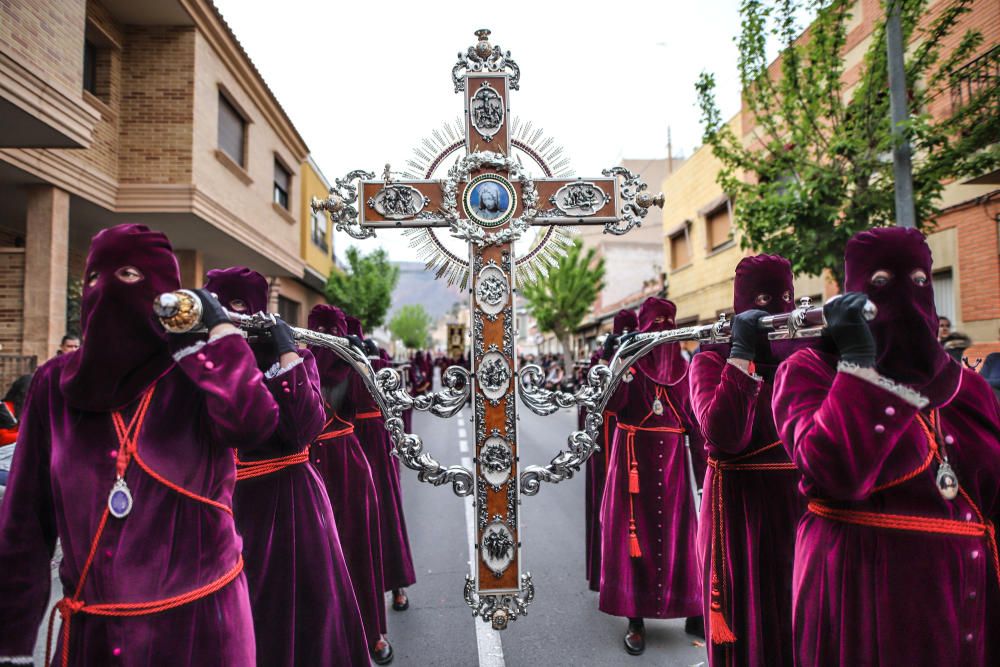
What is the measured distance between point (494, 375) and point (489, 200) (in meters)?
0.87

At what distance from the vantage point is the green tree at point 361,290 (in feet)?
71.3

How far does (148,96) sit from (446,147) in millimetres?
9242

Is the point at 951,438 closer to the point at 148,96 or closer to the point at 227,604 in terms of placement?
the point at 227,604

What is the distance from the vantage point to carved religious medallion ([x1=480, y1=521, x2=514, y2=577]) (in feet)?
9.63

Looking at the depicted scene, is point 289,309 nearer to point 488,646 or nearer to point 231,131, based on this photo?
point 231,131

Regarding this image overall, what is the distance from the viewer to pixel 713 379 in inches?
113

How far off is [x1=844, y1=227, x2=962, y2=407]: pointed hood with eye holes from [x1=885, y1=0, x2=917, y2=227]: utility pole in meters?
5.80

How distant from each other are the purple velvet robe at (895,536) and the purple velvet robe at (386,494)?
Result: 10.2 feet

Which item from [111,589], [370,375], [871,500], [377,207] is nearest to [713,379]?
[871,500]

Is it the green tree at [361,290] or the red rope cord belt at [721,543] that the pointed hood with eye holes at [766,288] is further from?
the green tree at [361,290]

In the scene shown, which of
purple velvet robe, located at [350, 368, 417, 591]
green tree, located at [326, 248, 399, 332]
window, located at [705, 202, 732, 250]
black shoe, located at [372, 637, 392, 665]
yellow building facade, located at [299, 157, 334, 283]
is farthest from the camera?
green tree, located at [326, 248, 399, 332]

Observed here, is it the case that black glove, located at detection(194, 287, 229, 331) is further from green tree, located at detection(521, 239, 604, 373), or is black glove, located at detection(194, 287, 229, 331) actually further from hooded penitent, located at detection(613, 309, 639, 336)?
green tree, located at detection(521, 239, 604, 373)

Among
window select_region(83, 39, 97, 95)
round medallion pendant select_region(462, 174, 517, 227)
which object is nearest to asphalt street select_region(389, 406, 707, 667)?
round medallion pendant select_region(462, 174, 517, 227)

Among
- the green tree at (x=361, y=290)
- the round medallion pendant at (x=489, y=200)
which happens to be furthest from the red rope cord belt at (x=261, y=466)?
the green tree at (x=361, y=290)
